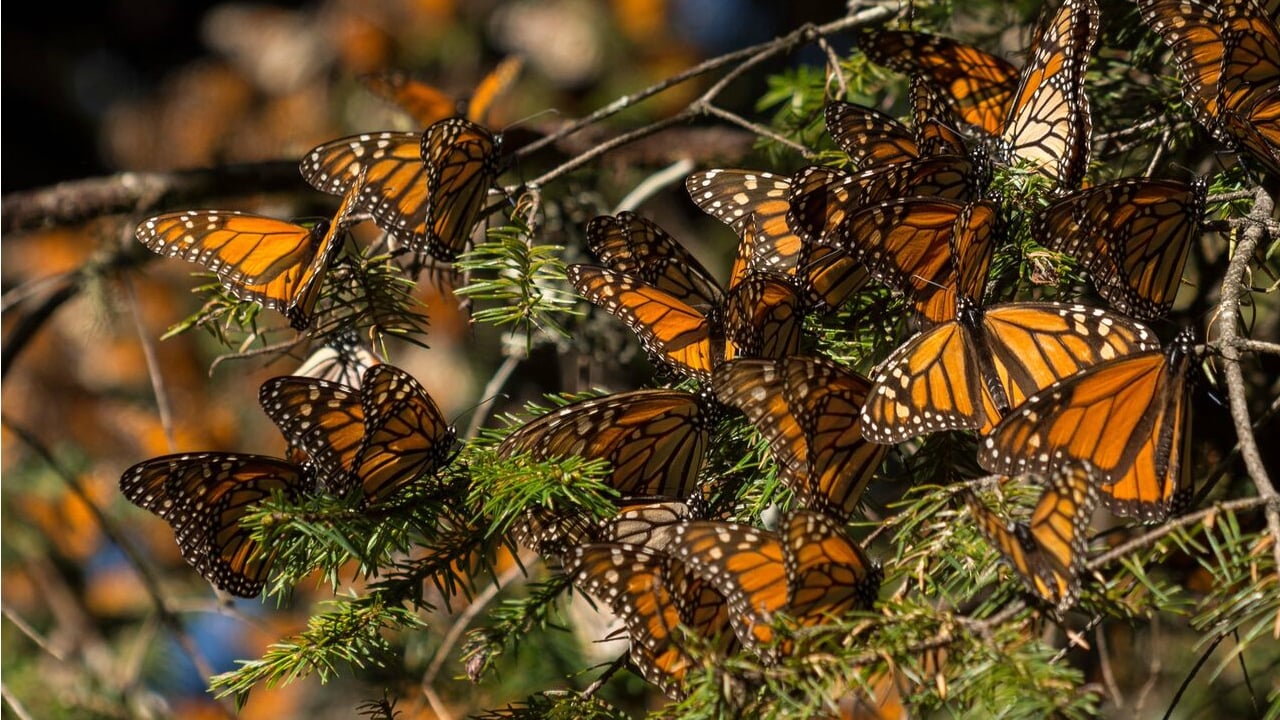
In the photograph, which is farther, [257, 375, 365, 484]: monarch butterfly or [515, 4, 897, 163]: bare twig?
[515, 4, 897, 163]: bare twig

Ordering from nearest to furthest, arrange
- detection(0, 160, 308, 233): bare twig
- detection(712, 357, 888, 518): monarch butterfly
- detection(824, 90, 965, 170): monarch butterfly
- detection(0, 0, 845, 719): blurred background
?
detection(712, 357, 888, 518): monarch butterfly < detection(824, 90, 965, 170): monarch butterfly < detection(0, 160, 308, 233): bare twig < detection(0, 0, 845, 719): blurred background

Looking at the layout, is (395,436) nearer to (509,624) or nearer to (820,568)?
(509,624)

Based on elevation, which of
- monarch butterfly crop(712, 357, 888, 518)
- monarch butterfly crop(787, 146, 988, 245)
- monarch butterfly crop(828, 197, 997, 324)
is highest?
monarch butterfly crop(787, 146, 988, 245)

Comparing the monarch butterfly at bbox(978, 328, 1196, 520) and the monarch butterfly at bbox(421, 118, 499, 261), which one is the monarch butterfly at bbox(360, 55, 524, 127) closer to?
the monarch butterfly at bbox(421, 118, 499, 261)

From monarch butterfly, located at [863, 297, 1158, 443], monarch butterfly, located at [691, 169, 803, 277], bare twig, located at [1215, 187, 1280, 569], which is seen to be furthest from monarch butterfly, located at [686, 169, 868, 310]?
bare twig, located at [1215, 187, 1280, 569]

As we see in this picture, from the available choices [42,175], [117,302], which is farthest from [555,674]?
[42,175]

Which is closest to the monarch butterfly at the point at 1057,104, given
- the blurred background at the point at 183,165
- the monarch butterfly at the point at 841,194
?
the monarch butterfly at the point at 841,194
